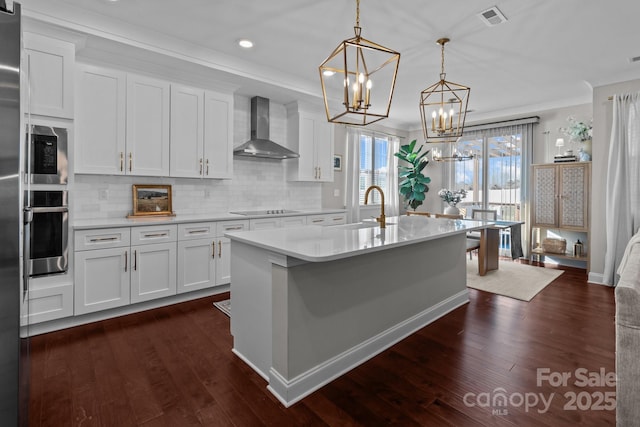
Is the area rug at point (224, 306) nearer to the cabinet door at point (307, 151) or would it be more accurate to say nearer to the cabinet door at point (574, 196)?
the cabinet door at point (307, 151)

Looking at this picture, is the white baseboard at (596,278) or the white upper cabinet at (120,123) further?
the white baseboard at (596,278)

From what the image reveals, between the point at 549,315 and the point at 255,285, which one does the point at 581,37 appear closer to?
the point at 549,315

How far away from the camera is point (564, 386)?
205 centimetres

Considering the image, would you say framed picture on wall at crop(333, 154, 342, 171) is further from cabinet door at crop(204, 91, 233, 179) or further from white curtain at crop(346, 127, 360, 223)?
cabinet door at crop(204, 91, 233, 179)

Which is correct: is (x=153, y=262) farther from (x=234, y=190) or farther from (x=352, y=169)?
(x=352, y=169)

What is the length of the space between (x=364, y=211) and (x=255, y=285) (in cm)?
462

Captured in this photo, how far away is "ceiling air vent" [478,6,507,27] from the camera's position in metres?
2.70

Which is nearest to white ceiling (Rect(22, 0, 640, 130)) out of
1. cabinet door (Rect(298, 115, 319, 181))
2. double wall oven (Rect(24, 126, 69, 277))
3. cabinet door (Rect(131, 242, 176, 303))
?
cabinet door (Rect(298, 115, 319, 181))

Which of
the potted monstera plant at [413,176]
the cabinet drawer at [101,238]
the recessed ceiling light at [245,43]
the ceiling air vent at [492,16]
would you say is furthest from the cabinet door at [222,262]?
the potted monstera plant at [413,176]

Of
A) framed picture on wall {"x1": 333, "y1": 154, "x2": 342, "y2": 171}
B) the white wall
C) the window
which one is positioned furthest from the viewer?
the window

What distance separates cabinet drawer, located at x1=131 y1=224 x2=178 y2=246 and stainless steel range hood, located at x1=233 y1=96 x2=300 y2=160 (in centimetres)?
142

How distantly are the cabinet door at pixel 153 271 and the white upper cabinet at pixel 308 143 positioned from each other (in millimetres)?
2298

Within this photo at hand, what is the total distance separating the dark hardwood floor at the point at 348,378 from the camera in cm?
176

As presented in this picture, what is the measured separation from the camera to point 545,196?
16.9 ft
